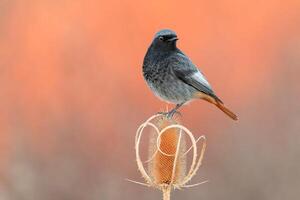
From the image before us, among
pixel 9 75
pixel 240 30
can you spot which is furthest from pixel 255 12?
pixel 9 75

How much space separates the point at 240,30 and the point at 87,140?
2.49 meters

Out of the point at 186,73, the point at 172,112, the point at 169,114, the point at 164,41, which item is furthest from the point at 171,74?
the point at 169,114

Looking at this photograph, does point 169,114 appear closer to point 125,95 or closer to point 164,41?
point 164,41

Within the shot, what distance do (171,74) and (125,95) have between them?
3210mm

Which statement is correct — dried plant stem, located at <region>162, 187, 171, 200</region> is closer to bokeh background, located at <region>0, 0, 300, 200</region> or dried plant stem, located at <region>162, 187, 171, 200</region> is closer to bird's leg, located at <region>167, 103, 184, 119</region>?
bird's leg, located at <region>167, 103, 184, 119</region>

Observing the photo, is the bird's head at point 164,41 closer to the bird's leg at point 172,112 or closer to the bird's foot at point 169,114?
the bird's leg at point 172,112

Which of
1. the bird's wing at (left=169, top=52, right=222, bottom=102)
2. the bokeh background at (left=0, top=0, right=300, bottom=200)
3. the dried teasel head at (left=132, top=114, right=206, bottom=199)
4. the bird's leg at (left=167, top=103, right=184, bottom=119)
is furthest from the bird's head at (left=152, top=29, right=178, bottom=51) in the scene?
the bokeh background at (left=0, top=0, right=300, bottom=200)

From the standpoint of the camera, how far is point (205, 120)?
31.9ft

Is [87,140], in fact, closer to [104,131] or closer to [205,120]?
[104,131]

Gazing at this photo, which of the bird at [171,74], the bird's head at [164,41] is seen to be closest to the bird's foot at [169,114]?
the bird at [171,74]

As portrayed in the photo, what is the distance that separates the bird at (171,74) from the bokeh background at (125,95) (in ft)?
9.21

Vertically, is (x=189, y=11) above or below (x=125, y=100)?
above

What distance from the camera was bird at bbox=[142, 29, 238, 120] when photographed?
641cm

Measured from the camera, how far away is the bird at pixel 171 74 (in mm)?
6410
